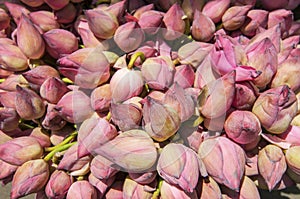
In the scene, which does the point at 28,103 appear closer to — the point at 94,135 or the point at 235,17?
the point at 94,135

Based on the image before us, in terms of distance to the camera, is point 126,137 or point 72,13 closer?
point 126,137

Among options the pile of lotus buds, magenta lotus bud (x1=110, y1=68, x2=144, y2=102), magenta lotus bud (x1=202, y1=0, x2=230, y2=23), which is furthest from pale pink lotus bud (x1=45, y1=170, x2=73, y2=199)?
magenta lotus bud (x1=202, y1=0, x2=230, y2=23)

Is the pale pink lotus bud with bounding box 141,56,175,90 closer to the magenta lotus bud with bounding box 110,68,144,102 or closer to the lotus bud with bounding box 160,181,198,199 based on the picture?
the magenta lotus bud with bounding box 110,68,144,102

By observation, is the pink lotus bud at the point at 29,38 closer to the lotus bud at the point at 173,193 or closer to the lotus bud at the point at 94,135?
the lotus bud at the point at 94,135

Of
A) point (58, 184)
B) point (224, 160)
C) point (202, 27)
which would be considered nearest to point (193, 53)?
point (202, 27)

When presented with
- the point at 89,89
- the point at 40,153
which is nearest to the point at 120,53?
the point at 89,89

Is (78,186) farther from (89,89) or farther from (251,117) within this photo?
(251,117)
